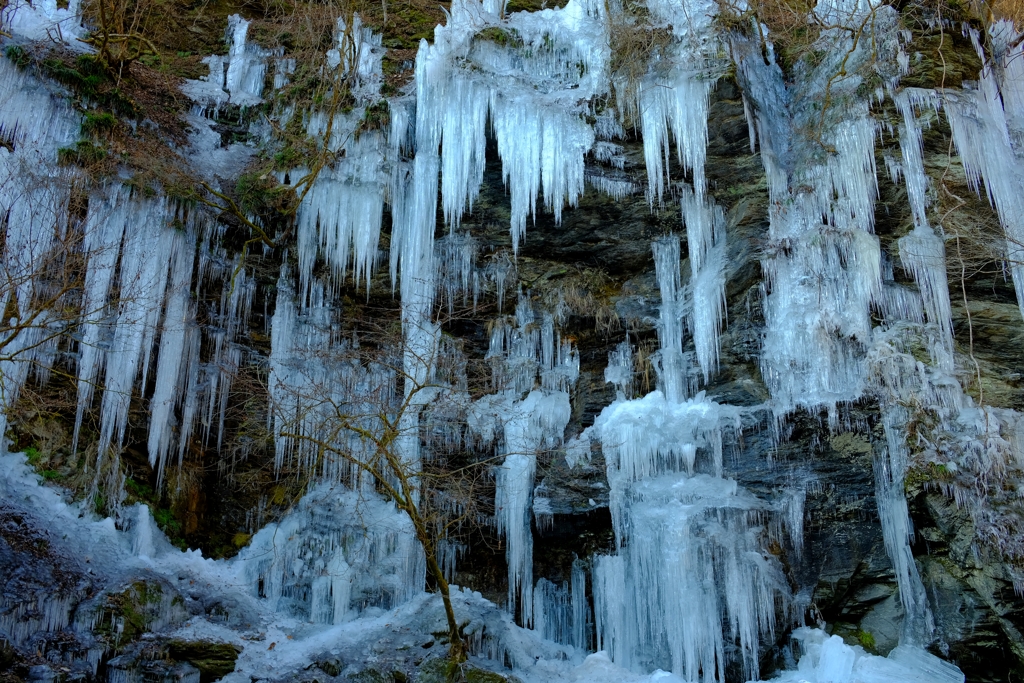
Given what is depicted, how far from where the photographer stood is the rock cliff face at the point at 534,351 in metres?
8.56

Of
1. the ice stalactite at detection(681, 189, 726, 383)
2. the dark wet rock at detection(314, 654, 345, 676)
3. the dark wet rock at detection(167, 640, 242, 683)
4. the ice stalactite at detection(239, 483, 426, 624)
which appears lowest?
the dark wet rock at detection(314, 654, 345, 676)

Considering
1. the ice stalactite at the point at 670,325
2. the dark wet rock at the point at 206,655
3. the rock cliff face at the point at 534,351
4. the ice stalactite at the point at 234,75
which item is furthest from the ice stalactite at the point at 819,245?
the ice stalactite at the point at 234,75

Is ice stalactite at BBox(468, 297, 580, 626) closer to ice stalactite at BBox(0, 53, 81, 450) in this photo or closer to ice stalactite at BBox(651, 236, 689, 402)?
ice stalactite at BBox(651, 236, 689, 402)

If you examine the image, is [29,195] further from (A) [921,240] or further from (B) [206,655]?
(A) [921,240]

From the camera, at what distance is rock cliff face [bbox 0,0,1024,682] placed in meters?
8.56

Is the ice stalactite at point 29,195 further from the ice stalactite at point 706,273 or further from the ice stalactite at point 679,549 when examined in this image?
the ice stalactite at point 706,273

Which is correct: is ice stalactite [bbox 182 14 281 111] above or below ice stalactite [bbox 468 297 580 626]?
above

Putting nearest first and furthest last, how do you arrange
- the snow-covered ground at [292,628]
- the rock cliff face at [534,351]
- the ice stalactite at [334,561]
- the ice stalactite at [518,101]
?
the snow-covered ground at [292,628]
the rock cliff face at [534,351]
the ice stalactite at [334,561]
the ice stalactite at [518,101]

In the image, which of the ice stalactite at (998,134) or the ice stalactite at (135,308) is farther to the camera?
the ice stalactite at (135,308)

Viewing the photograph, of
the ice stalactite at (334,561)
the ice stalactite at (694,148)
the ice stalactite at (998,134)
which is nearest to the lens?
the ice stalactite at (998,134)

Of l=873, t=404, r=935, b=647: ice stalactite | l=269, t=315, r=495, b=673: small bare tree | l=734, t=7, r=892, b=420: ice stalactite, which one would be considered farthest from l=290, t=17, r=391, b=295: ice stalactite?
l=873, t=404, r=935, b=647: ice stalactite

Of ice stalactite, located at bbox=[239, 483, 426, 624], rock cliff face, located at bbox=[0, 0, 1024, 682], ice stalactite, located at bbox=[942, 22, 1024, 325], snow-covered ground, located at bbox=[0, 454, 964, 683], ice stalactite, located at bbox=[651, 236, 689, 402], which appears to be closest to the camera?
snow-covered ground, located at bbox=[0, 454, 964, 683]

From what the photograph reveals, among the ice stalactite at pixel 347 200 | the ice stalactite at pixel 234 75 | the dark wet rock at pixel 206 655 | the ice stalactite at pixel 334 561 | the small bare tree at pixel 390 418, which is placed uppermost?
the ice stalactite at pixel 234 75

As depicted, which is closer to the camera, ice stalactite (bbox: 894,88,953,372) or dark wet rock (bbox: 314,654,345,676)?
dark wet rock (bbox: 314,654,345,676)
